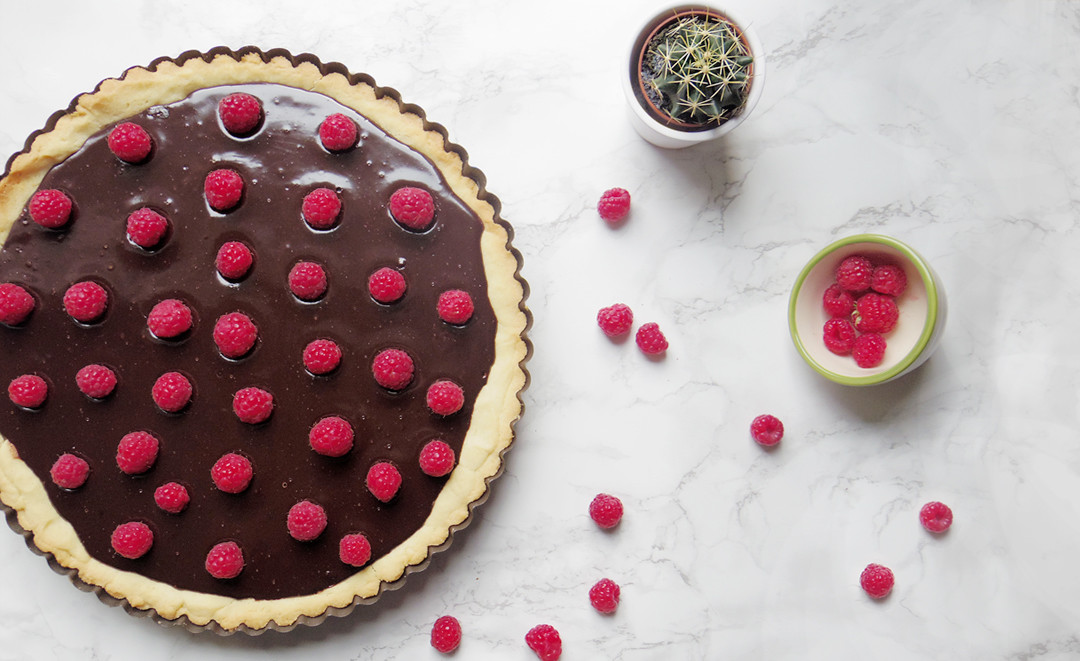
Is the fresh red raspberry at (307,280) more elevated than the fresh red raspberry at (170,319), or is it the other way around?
the fresh red raspberry at (307,280)

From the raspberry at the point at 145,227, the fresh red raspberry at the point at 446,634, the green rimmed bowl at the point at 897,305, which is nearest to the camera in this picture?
the raspberry at the point at 145,227

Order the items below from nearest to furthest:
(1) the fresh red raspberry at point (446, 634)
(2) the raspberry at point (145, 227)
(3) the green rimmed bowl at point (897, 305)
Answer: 1. (2) the raspberry at point (145, 227)
2. (3) the green rimmed bowl at point (897, 305)
3. (1) the fresh red raspberry at point (446, 634)

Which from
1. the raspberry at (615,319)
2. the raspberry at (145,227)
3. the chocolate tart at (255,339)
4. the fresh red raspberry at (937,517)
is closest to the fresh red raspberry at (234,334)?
the chocolate tart at (255,339)

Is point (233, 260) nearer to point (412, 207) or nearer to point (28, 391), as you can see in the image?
point (412, 207)

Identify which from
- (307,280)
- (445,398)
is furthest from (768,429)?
(307,280)

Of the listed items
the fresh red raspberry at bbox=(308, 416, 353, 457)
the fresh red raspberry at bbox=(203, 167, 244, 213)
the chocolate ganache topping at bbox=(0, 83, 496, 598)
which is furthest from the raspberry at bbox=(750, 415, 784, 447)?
the fresh red raspberry at bbox=(203, 167, 244, 213)

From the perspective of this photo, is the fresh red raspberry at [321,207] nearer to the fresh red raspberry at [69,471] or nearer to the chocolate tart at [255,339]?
the chocolate tart at [255,339]

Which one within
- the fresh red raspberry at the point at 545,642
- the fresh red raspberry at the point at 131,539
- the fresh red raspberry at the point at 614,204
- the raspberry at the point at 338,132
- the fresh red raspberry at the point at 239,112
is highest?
the fresh red raspberry at the point at 614,204

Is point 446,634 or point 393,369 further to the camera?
point 446,634
